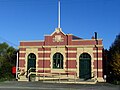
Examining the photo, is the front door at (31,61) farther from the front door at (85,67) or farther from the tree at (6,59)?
the front door at (85,67)

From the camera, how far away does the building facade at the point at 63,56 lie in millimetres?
38875

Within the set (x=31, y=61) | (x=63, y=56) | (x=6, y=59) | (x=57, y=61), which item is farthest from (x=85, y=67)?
(x=6, y=59)

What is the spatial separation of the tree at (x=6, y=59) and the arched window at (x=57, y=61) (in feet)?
22.8

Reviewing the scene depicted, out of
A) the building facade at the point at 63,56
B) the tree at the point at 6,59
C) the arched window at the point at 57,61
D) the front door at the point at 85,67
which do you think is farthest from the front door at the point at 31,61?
the front door at the point at 85,67

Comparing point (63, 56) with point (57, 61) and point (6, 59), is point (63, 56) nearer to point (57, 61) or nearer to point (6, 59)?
point (57, 61)

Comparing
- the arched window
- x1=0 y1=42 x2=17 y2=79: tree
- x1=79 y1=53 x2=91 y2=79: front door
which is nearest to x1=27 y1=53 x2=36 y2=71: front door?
x1=0 y1=42 x2=17 y2=79: tree

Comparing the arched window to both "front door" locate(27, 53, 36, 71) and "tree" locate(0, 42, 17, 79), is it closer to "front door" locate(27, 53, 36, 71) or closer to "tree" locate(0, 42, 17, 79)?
"front door" locate(27, 53, 36, 71)

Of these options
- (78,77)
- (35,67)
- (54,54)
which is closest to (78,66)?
(78,77)

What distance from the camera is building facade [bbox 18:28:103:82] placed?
128ft

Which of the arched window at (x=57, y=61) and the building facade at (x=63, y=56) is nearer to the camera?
Answer: the building facade at (x=63, y=56)

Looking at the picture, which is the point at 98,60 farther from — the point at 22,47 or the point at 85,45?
the point at 22,47

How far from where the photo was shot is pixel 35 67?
135 ft

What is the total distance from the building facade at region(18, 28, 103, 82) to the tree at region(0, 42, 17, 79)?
1859 mm

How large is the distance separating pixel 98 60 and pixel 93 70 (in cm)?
162
